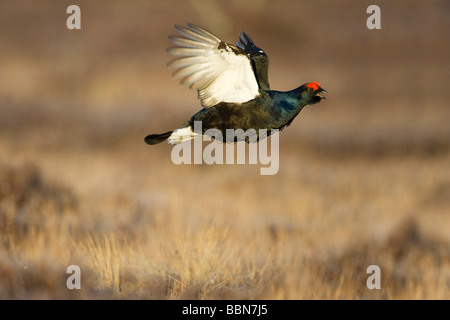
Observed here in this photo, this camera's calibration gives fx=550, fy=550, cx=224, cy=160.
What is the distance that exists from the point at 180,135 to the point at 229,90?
19.3 inches

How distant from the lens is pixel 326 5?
74.4ft

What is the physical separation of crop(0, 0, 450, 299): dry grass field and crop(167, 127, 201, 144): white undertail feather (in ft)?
5.16

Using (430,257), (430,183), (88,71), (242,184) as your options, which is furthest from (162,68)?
(430,257)

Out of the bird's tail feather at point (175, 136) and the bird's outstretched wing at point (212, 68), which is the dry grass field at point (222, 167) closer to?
the bird's tail feather at point (175, 136)

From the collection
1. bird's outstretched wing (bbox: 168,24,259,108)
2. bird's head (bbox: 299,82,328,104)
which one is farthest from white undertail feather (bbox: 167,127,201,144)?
bird's head (bbox: 299,82,328,104)

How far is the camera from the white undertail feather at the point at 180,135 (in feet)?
12.8

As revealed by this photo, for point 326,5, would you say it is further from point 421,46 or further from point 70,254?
point 70,254

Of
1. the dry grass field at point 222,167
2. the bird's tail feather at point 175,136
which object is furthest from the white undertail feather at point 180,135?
the dry grass field at point 222,167

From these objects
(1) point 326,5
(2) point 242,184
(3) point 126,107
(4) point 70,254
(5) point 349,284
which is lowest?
(5) point 349,284

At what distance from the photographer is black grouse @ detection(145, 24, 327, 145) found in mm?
3619

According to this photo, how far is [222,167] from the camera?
12320 millimetres

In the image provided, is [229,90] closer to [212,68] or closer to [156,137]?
[212,68]

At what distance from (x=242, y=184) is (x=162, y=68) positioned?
8.26 metres

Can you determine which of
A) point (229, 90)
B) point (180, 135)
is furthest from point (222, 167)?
point (229, 90)
